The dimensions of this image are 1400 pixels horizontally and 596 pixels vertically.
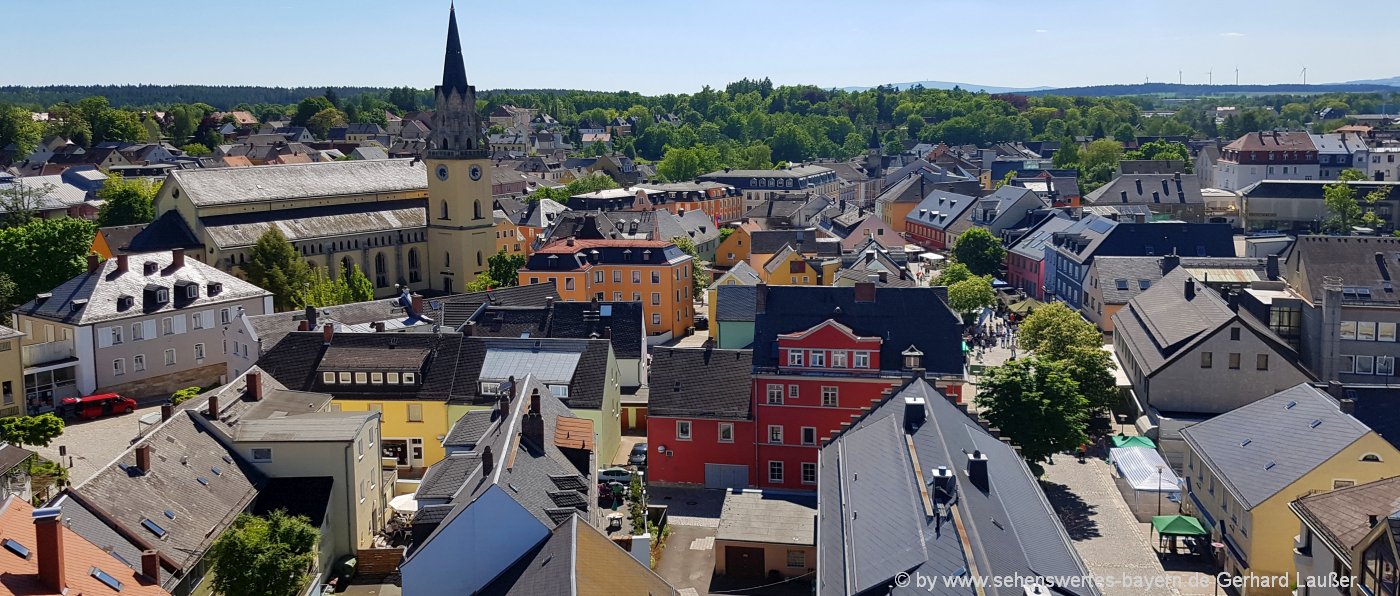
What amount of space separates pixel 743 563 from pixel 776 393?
9034 mm

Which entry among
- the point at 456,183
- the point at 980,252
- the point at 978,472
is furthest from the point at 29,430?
the point at 980,252

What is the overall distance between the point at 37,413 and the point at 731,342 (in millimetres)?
31126

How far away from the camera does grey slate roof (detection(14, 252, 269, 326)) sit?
53.7 metres

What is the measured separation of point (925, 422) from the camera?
31.1 m

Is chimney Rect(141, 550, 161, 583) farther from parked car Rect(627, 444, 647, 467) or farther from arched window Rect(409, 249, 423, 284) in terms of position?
arched window Rect(409, 249, 423, 284)

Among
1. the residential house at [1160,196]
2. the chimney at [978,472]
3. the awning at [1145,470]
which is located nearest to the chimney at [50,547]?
the chimney at [978,472]

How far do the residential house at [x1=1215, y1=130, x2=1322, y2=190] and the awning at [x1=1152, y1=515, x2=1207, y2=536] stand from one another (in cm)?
11268

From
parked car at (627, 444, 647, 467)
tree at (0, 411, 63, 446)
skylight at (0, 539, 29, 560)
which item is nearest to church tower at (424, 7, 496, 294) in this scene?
parked car at (627, 444, 647, 467)

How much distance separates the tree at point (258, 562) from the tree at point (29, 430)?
655 inches

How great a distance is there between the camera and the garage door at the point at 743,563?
35.1 meters

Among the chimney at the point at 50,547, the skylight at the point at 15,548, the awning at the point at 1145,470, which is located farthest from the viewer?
the awning at the point at 1145,470

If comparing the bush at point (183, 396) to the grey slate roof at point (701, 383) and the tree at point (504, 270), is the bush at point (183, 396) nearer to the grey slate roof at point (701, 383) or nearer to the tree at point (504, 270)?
the grey slate roof at point (701, 383)

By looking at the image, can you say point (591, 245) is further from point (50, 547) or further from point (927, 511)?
point (50, 547)

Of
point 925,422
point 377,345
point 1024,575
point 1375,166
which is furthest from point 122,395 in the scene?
point 1375,166
